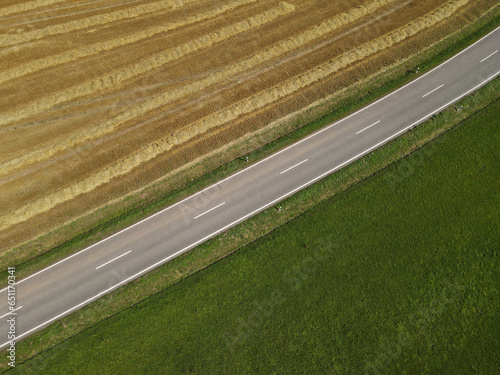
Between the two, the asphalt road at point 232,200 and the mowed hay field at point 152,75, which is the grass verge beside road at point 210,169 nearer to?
the asphalt road at point 232,200

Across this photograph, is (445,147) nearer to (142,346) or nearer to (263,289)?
(263,289)

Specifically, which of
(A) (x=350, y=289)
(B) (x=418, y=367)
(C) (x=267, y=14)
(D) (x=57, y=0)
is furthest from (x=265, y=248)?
(D) (x=57, y=0)

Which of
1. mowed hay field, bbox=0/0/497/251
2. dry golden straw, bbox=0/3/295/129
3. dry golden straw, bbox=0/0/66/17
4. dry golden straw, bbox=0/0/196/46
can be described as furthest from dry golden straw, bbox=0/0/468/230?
dry golden straw, bbox=0/0/66/17

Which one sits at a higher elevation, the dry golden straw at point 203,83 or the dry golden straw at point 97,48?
the dry golden straw at point 97,48

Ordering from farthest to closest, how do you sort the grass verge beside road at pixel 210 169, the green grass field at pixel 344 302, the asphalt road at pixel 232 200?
1. the grass verge beside road at pixel 210 169
2. the asphalt road at pixel 232 200
3. the green grass field at pixel 344 302

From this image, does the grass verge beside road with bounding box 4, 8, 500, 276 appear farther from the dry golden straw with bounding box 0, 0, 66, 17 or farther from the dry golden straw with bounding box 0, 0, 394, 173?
the dry golden straw with bounding box 0, 0, 66, 17

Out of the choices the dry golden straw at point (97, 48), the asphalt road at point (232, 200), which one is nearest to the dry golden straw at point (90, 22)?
the dry golden straw at point (97, 48)

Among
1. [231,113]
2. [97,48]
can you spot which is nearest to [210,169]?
[231,113]
